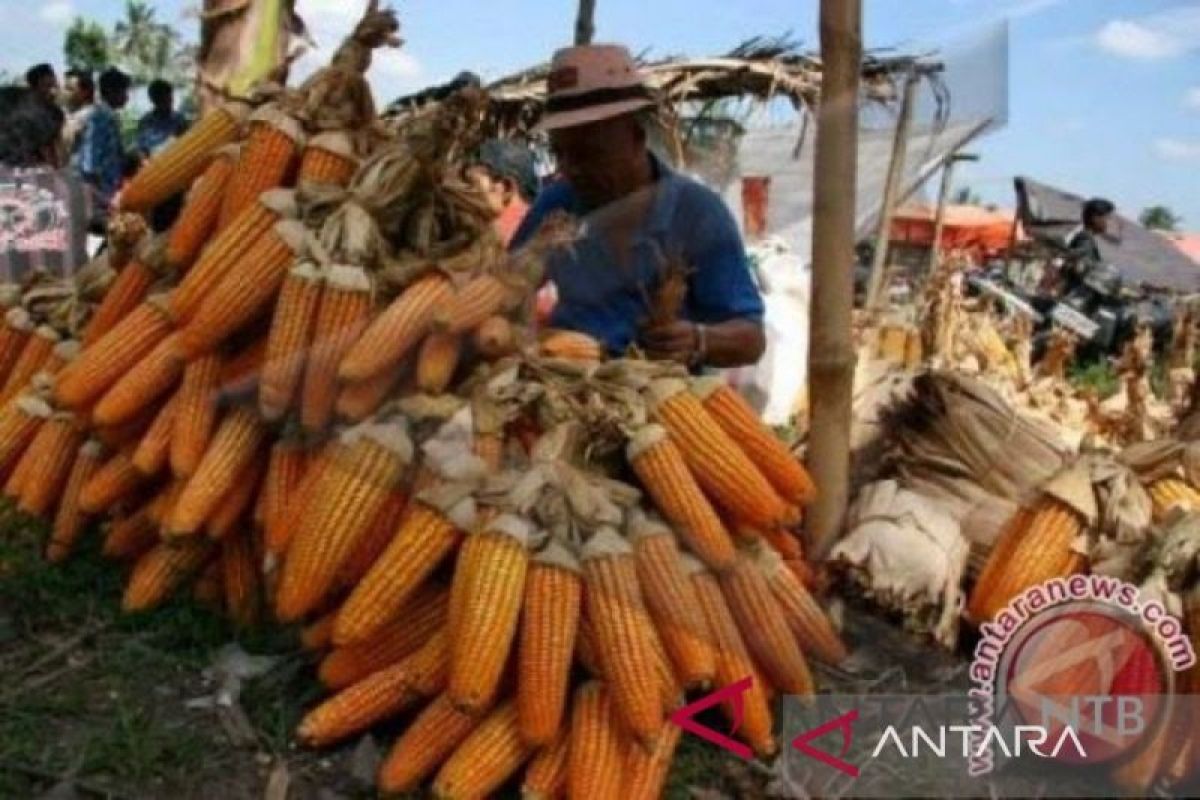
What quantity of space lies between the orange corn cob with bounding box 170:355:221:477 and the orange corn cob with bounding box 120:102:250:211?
56cm

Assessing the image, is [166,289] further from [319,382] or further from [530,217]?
[530,217]

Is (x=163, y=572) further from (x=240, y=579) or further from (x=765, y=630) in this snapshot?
(x=765, y=630)

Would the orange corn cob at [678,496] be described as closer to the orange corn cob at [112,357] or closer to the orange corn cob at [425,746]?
the orange corn cob at [425,746]

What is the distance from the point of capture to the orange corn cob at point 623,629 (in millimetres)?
2410

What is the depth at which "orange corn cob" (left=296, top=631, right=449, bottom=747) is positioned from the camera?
2.58 m

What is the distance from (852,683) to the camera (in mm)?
2902

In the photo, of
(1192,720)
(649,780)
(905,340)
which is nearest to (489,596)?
(649,780)

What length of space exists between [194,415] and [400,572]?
29.8 inches

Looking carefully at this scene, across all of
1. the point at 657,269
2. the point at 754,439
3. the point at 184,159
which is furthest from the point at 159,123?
the point at 754,439

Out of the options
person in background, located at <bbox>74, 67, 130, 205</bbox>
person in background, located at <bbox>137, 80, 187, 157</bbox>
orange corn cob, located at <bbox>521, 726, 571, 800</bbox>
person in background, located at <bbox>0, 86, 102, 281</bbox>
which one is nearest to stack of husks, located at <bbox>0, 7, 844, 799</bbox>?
orange corn cob, located at <bbox>521, 726, 571, 800</bbox>

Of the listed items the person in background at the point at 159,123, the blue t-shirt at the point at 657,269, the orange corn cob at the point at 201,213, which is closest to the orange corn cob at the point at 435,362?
the orange corn cob at the point at 201,213

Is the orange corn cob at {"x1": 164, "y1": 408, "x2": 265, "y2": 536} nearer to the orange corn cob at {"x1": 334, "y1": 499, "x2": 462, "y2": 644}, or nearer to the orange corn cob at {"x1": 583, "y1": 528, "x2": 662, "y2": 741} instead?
the orange corn cob at {"x1": 334, "y1": 499, "x2": 462, "y2": 644}

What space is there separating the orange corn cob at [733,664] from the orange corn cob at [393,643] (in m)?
0.52

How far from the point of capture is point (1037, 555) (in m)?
2.83
